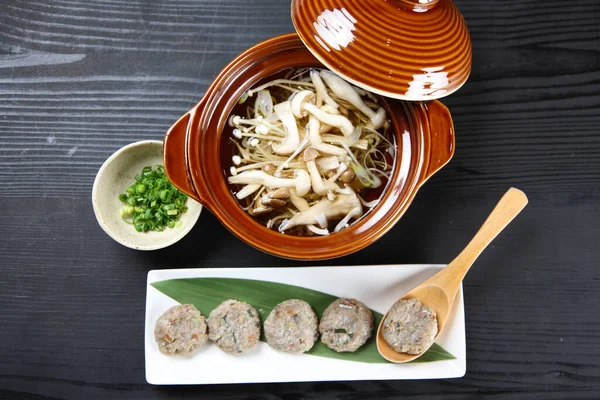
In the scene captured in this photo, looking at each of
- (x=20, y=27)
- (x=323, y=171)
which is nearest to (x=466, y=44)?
(x=323, y=171)

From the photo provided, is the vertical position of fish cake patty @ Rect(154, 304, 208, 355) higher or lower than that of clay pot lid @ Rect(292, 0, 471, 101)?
lower

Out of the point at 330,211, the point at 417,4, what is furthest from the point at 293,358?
the point at 417,4

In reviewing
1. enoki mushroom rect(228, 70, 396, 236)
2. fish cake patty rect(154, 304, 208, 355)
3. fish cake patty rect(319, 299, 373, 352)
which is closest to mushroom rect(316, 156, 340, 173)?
enoki mushroom rect(228, 70, 396, 236)

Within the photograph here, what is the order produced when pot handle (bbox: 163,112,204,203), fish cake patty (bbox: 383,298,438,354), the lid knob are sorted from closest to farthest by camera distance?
the lid knob → pot handle (bbox: 163,112,204,203) → fish cake patty (bbox: 383,298,438,354)

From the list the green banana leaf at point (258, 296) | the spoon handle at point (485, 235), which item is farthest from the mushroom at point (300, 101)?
the spoon handle at point (485, 235)

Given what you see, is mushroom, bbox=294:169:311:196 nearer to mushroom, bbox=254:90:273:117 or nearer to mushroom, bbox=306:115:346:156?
mushroom, bbox=306:115:346:156

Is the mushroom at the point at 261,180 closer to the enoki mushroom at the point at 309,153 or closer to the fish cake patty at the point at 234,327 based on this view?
the enoki mushroom at the point at 309,153
